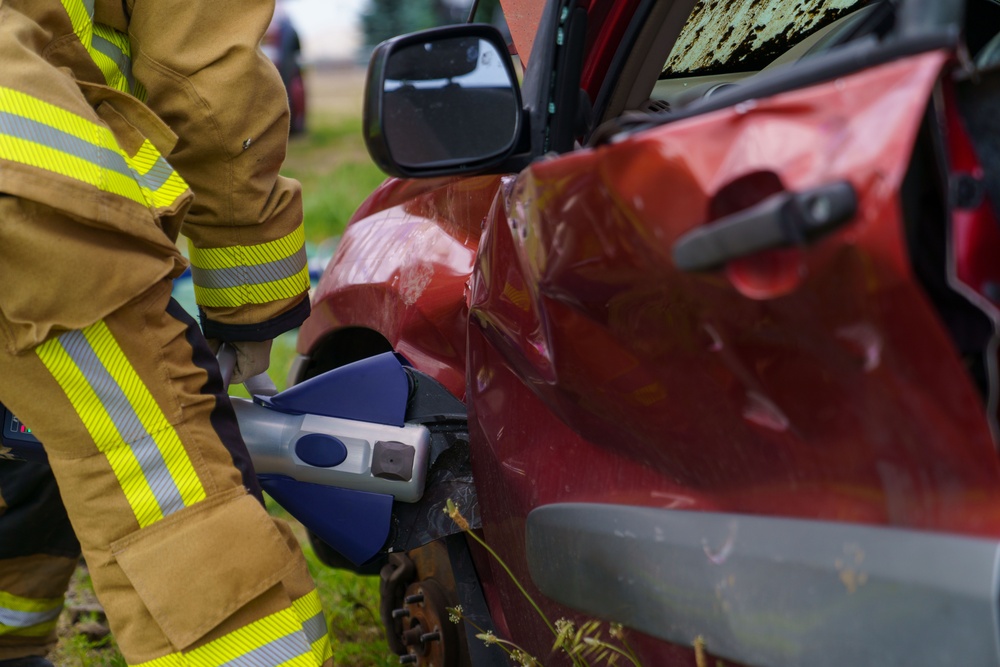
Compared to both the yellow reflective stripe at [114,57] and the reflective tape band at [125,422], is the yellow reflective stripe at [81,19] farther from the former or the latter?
the reflective tape band at [125,422]

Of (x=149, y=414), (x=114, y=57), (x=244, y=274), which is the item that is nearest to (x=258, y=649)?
(x=149, y=414)

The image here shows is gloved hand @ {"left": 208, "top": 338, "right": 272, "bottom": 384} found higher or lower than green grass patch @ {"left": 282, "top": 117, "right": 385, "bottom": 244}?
higher

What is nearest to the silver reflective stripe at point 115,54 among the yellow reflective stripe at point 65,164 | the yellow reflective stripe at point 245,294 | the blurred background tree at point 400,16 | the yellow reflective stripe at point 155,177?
the yellow reflective stripe at point 155,177

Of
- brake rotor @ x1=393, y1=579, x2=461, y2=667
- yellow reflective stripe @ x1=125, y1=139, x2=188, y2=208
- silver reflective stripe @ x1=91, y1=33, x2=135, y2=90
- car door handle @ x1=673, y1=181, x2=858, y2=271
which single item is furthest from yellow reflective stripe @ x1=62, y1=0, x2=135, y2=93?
car door handle @ x1=673, y1=181, x2=858, y2=271

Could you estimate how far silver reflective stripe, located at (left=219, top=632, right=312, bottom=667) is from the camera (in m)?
1.70

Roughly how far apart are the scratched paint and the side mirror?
1.49 ft

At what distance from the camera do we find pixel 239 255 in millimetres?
A: 1999

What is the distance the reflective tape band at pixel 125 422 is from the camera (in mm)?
1591

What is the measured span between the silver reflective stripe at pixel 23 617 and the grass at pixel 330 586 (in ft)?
0.87

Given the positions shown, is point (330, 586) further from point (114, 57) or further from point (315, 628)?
point (114, 57)

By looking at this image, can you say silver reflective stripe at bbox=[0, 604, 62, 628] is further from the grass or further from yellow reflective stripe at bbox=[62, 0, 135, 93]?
yellow reflective stripe at bbox=[62, 0, 135, 93]

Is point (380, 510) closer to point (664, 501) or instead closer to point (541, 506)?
point (541, 506)

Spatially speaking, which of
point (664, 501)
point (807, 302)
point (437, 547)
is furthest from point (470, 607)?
point (807, 302)

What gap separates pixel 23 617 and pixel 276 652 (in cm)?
98
